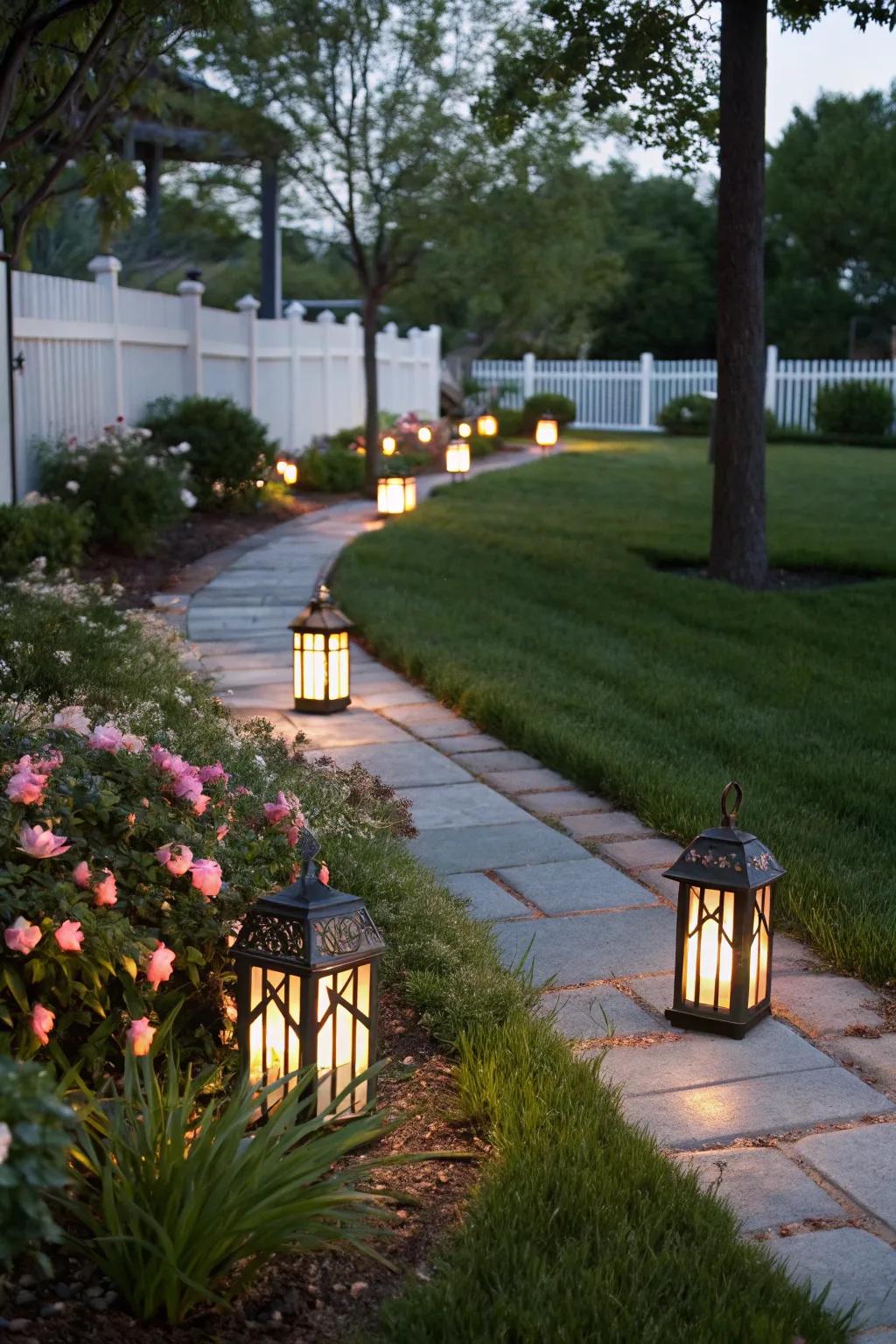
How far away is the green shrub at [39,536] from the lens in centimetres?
897

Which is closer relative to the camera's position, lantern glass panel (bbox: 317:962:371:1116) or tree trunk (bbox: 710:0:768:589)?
lantern glass panel (bbox: 317:962:371:1116)

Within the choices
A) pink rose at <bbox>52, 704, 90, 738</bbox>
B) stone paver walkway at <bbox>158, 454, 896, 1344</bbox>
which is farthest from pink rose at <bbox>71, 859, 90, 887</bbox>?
stone paver walkway at <bbox>158, 454, 896, 1344</bbox>

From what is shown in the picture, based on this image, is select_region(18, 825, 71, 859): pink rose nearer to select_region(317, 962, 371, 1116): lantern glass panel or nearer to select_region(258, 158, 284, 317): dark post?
select_region(317, 962, 371, 1116): lantern glass panel

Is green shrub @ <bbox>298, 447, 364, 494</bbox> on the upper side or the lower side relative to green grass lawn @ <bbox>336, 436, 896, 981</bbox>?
upper

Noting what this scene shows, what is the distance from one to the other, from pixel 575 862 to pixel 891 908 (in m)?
Result: 1.05

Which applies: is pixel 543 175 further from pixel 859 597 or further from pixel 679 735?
pixel 679 735

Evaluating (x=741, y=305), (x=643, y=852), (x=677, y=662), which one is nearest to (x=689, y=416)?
(x=741, y=305)

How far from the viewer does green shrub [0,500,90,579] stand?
897cm

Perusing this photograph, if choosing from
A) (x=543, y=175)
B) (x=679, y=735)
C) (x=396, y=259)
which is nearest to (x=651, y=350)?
(x=543, y=175)

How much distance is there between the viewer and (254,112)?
599 inches

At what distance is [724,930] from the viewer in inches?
138

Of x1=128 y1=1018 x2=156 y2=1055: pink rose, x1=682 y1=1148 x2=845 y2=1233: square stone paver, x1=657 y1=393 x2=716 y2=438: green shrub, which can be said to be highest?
x1=657 y1=393 x2=716 y2=438: green shrub

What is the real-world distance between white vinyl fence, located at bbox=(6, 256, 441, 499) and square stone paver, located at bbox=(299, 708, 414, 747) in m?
4.66

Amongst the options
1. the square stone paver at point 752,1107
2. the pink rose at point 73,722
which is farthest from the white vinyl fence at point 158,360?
the square stone paver at point 752,1107
